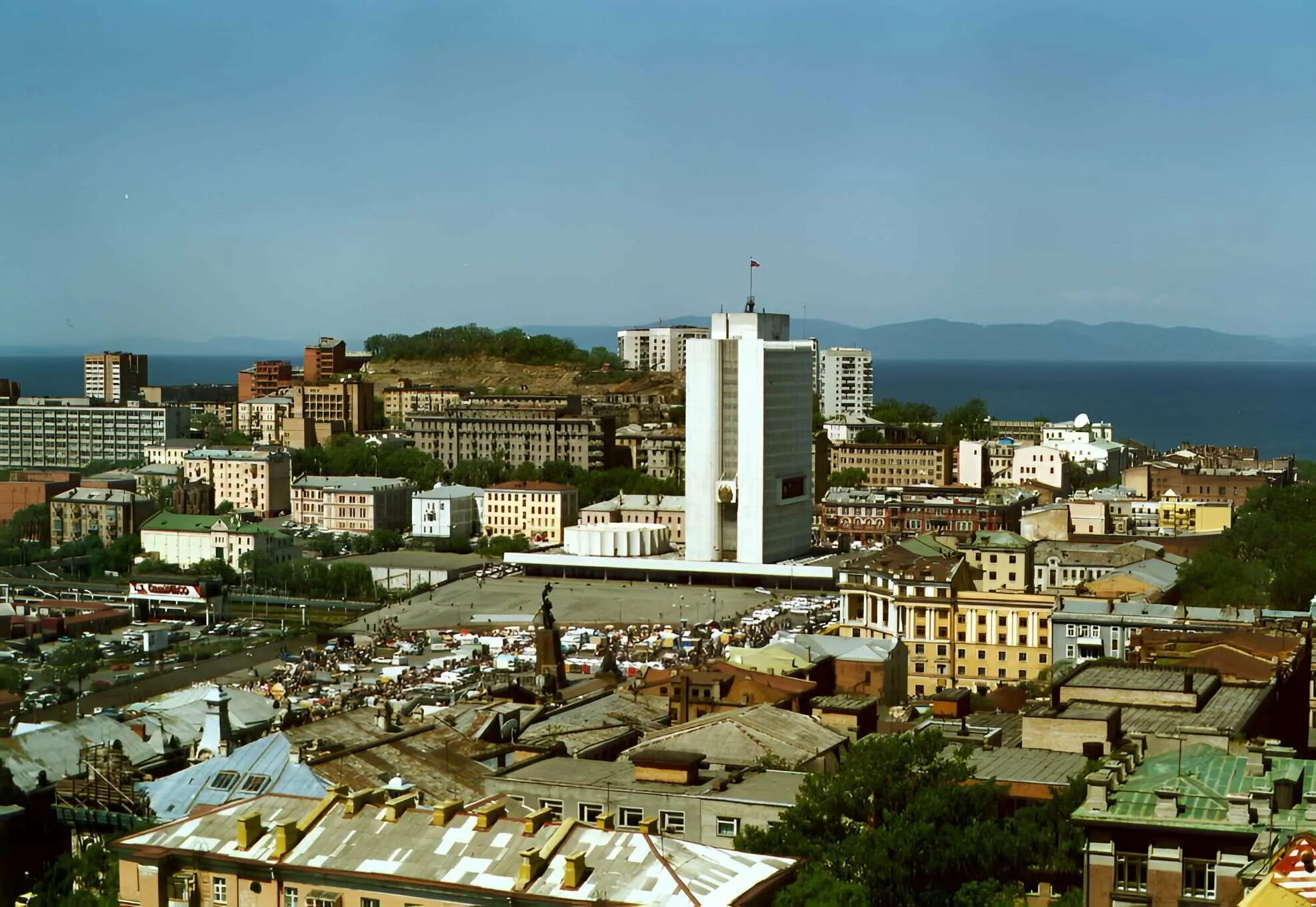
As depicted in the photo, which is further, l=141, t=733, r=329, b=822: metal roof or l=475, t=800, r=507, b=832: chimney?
l=141, t=733, r=329, b=822: metal roof

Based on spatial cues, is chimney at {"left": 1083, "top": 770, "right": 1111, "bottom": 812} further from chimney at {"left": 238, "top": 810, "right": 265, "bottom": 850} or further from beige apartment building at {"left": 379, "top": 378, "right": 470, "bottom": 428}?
beige apartment building at {"left": 379, "top": 378, "right": 470, "bottom": 428}

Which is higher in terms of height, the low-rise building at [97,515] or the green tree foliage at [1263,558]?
the green tree foliage at [1263,558]

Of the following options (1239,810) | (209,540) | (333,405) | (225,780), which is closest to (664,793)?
(225,780)

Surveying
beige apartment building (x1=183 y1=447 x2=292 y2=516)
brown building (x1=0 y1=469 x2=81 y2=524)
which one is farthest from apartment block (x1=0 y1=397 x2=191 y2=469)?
brown building (x1=0 y1=469 x2=81 y2=524)

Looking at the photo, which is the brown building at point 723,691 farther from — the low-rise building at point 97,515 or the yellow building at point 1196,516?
the low-rise building at point 97,515

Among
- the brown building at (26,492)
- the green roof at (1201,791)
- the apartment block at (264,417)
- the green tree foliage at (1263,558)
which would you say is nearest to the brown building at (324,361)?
the apartment block at (264,417)

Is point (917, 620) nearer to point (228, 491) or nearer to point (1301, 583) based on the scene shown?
point (1301, 583)

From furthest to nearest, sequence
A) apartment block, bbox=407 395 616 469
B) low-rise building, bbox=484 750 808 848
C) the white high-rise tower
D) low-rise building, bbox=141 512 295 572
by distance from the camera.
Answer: apartment block, bbox=407 395 616 469, low-rise building, bbox=141 512 295 572, the white high-rise tower, low-rise building, bbox=484 750 808 848
